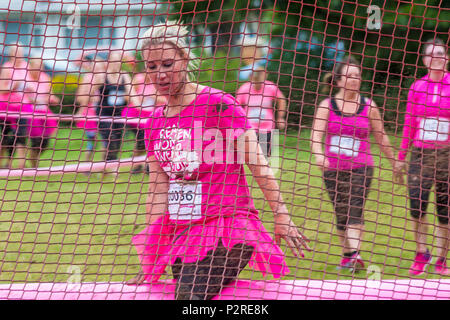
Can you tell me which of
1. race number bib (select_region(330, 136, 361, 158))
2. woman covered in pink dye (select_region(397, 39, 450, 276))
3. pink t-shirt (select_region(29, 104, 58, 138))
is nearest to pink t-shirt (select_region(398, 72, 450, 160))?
woman covered in pink dye (select_region(397, 39, 450, 276))

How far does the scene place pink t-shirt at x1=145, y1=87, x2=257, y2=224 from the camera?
2758mm

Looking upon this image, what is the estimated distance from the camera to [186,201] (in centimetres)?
279

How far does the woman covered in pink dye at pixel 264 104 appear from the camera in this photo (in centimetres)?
318

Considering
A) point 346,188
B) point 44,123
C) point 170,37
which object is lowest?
point 346,188

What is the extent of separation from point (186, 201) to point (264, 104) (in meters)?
2.79

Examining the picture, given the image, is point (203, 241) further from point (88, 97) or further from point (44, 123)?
point (44, 123)

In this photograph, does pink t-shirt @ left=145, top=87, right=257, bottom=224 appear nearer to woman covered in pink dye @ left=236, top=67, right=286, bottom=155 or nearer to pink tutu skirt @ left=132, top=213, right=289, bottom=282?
pink tutu skirt @ left=132, top=213, right=289, bottom=282

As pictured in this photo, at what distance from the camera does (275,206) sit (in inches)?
109

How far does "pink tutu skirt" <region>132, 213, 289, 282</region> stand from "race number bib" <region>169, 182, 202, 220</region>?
0.05 m

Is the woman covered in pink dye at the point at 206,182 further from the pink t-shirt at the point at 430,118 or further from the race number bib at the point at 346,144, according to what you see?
the pink t-shirt at the point at 430,118

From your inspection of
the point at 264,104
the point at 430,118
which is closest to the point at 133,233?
the point at 264,104

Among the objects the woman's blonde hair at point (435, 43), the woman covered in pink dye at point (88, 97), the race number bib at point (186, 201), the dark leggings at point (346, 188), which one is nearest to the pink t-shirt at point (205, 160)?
the race number bib at point (186, 201)

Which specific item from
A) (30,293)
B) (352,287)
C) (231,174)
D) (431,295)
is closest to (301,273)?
(352,287)

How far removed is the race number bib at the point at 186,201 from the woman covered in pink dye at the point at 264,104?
48 centimetres
